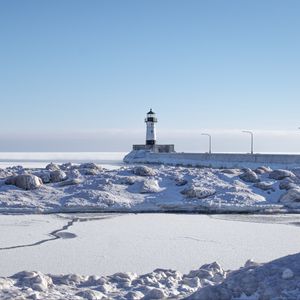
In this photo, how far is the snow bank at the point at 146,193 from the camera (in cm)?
1378

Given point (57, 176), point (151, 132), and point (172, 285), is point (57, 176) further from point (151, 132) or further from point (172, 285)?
point (151, 132)

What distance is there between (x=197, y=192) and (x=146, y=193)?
1.43m

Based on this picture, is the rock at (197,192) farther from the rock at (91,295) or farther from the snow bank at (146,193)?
the rock at (91,295)

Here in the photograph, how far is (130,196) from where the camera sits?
1477cm

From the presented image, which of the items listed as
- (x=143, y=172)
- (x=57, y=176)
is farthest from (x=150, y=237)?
(x=143, y=172)

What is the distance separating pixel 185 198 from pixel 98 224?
4.30 m

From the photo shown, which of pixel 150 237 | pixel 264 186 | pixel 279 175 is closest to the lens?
pixel 150 237

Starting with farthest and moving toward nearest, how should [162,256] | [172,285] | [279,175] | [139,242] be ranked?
1. [279,175]
2. [139,242]
3. [162,256]
4. [172,285]

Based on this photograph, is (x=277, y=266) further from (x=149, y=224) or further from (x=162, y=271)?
(x=149, y=224)

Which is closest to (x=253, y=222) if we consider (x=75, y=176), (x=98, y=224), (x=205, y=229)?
(x=205, y=229)

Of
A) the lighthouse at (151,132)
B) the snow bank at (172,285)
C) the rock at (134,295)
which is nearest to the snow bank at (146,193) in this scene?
the snow bank at (172,285)

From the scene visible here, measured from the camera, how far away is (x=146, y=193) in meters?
15.1

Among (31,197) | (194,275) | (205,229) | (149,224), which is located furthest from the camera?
(31,197)

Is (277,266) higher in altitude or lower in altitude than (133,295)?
higher
